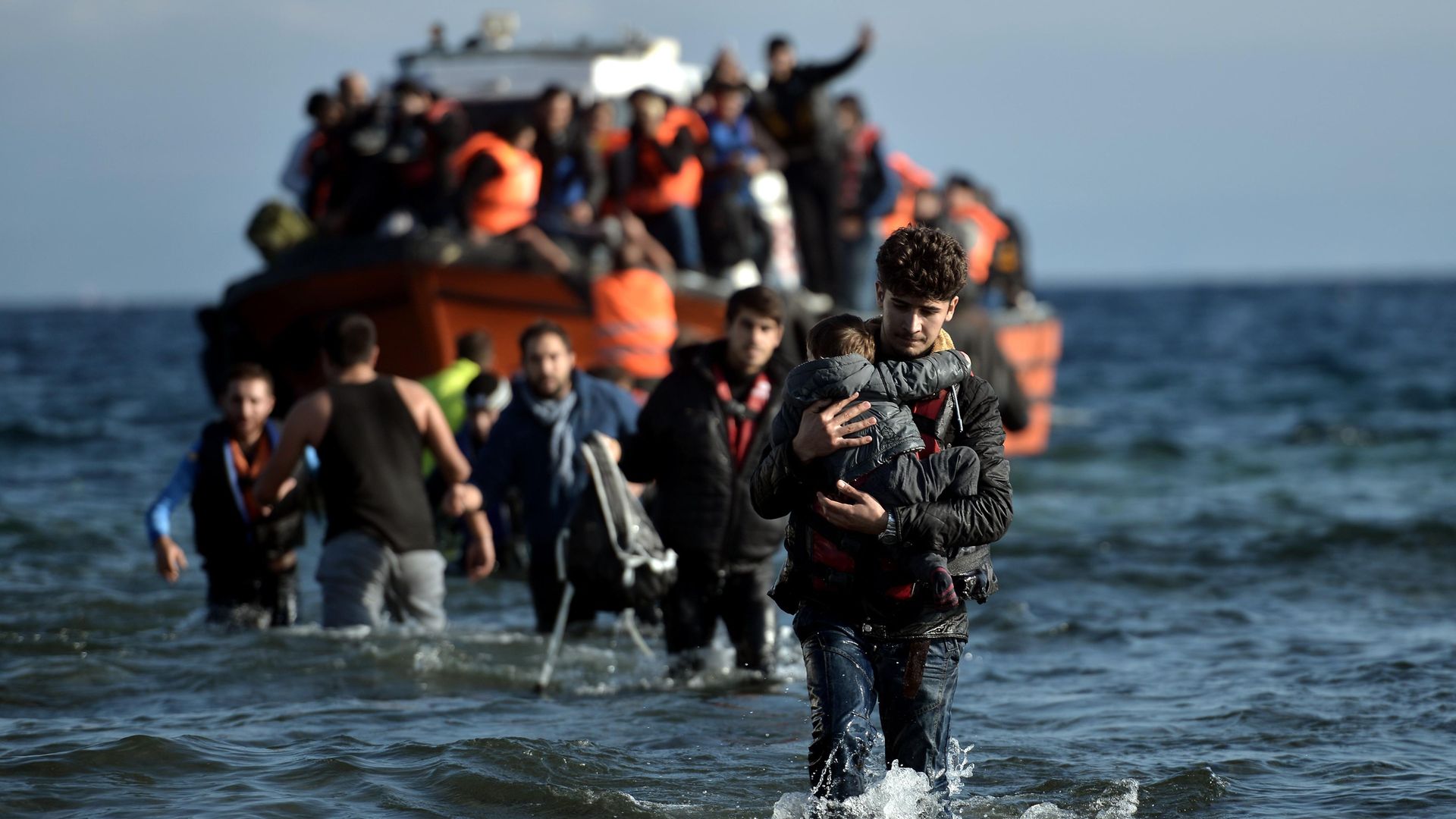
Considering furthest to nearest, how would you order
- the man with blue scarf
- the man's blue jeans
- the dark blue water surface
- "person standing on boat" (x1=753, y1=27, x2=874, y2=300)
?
"person standing on boat" (x1=753, y1=27, x2=874, y2=300), the man with blue scarf, the dark blue water surface, the man's blue jeans

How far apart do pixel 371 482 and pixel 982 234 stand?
39.7ft

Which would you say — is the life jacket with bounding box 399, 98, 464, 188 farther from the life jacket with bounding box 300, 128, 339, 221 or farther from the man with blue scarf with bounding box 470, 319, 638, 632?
the man with blue scarf with bounding box 470, 319, 638, 632

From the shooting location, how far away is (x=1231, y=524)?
13.5m

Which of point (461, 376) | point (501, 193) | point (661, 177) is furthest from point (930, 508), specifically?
point (661, 177)

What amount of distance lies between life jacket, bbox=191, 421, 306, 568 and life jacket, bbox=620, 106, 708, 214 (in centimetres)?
594

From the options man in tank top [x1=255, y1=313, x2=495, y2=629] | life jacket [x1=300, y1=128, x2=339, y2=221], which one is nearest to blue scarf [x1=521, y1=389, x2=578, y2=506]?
man in tank top [x1=255, y1=313, x2=495, y2=629]

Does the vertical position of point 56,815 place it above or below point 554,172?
below

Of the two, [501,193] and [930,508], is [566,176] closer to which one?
[501,193]

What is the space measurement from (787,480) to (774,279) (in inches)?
418

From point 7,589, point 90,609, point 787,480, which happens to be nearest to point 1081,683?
point 787,480

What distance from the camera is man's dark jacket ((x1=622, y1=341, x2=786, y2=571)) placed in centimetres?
654

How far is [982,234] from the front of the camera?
18.3 metres

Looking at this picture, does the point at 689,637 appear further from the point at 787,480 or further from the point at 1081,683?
the point at 787,480

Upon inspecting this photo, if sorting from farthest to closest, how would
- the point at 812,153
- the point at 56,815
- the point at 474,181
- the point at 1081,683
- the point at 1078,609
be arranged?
1. the point at 812,153
2. the point at 474,181
3. the point at 1078,609
4. the point at 1081,683
5. the point at 56,815
